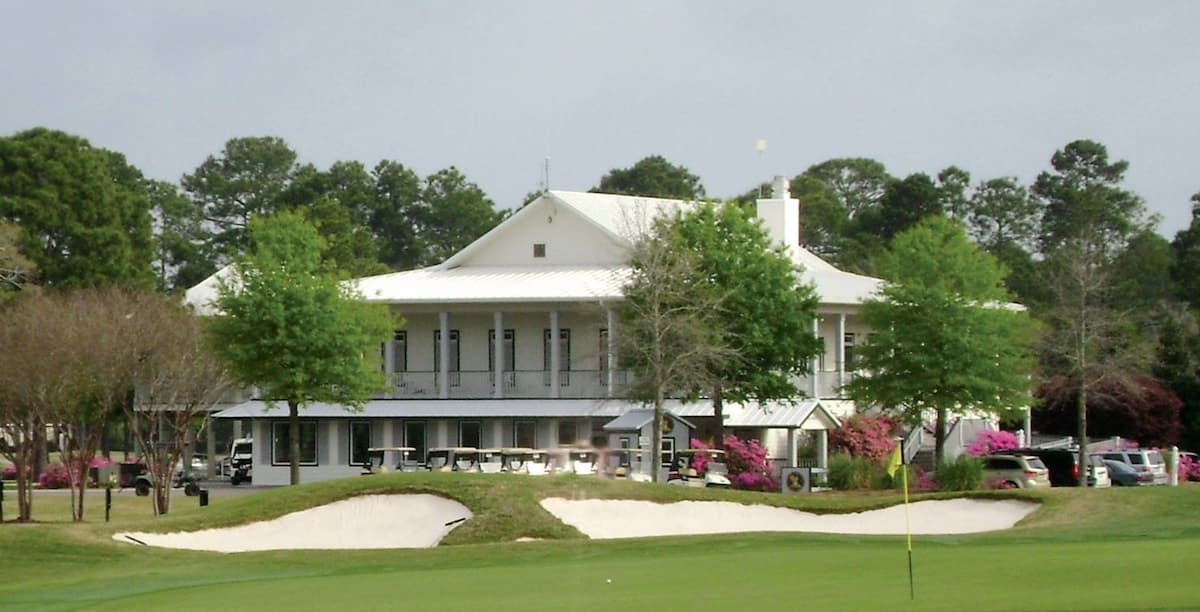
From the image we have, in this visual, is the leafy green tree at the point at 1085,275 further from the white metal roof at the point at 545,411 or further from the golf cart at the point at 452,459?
the golf cart at the point at 452,459

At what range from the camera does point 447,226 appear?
121375 mm

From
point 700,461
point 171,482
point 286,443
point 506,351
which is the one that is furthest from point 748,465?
point 286,443

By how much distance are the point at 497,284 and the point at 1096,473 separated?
20.3 metres

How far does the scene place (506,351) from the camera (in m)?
62.3

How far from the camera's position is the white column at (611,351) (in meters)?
49.2

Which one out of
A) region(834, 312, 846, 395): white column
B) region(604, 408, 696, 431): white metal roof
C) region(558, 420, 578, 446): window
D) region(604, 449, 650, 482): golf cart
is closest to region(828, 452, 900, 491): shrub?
region(604, 449, 650, 482): golf cart

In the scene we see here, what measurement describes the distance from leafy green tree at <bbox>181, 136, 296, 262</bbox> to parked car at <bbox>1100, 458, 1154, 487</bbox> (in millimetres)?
72747

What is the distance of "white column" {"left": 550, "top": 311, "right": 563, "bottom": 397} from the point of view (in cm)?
5897

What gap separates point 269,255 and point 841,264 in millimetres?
53191

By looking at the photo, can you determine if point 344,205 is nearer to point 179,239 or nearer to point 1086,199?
point 179,239

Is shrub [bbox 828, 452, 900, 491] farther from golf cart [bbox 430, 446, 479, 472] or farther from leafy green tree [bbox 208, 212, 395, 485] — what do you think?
leafy green tree [bbox 208, 212, 395, 485]

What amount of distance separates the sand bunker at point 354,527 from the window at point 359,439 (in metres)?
29.1

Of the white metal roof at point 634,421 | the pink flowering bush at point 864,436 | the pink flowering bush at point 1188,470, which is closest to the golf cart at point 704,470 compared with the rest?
the white metal roof at point 634,421

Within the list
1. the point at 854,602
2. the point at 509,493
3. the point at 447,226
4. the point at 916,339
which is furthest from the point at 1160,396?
the point at 447,226
